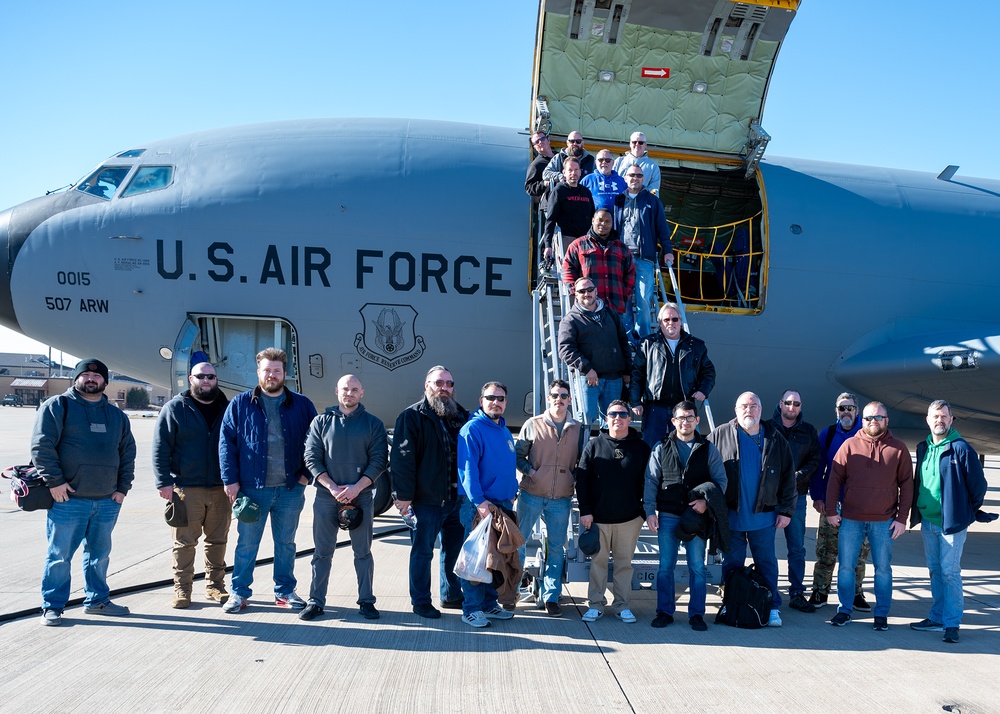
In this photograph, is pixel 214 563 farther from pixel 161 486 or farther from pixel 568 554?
pixel 568 554

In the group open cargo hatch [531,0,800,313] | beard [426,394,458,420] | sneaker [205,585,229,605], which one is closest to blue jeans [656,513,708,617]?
beard [426,394,458,420]

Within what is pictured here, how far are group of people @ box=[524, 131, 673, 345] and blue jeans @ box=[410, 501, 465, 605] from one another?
8.14 ft

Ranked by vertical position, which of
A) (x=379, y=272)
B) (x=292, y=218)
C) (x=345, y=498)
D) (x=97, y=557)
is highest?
(x=292, y=218)

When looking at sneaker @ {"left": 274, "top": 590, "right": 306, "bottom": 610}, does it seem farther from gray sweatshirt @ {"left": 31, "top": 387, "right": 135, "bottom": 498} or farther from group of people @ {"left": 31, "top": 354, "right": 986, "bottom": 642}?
gray sweatshirt @ {"left": 31, "top": 387, "right": 135, "bottom": 498}

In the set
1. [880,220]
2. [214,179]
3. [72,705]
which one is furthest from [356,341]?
[880,220]

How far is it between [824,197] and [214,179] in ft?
27.0

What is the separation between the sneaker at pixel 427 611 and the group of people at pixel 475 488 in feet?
0.04

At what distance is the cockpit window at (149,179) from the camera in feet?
30.4

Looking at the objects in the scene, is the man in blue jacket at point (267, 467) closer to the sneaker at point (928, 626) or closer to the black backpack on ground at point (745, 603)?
the black backpack on ground at point (745, 603)

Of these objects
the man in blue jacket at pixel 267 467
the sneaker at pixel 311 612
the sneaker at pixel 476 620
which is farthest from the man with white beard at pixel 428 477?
the man in blue jacket at pixel 267 467

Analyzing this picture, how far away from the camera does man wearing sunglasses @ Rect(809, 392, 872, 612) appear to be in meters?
6.80

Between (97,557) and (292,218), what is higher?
(292,218)

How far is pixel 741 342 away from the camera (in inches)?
380

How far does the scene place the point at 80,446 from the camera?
5754mm
